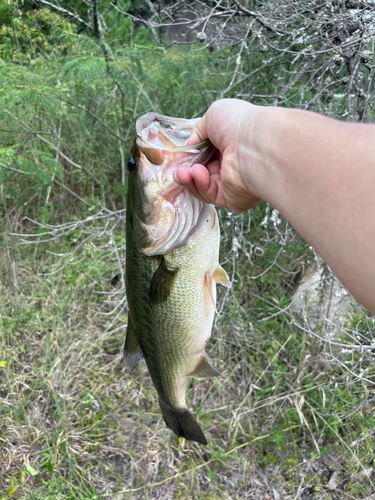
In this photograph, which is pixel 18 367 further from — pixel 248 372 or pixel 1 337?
pixel 248 372

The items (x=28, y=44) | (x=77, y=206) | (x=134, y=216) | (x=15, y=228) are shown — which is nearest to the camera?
(x=134, y=216)

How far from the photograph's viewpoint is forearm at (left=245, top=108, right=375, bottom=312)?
2.49ft

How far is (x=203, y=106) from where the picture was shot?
3.05 metres

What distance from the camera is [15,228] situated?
344 centimetres

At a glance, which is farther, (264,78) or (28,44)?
(28,44)

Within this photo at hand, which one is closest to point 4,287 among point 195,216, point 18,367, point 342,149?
point 18,367

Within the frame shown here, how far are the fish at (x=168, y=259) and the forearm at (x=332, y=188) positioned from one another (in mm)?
445

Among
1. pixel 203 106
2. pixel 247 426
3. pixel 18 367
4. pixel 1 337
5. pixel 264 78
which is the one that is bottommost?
pixel 247 426

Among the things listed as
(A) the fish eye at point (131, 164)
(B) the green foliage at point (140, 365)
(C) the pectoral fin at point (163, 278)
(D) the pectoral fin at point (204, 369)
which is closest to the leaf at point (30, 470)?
(B) the green foliage at point (140, 365)

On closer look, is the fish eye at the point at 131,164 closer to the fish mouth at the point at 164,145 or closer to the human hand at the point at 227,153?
the fish mouth at the point at 164,145

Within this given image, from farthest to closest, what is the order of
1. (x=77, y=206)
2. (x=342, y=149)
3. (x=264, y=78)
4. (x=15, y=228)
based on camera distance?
(x=77, y=206) → (x=15, y=228) → (x=264, y=78) → (x=342, y=149)

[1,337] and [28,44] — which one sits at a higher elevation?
[28,44]

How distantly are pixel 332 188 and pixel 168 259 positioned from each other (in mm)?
854

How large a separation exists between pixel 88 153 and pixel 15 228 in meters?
1.01
